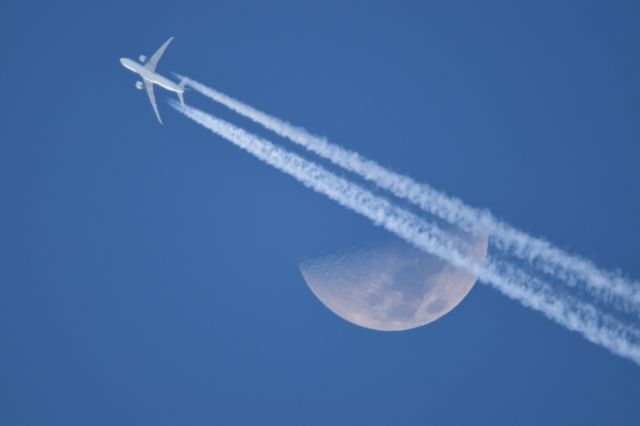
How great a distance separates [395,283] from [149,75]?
23570 millimetres

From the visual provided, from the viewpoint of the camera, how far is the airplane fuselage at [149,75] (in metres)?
52.8

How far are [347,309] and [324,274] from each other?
2811 mm

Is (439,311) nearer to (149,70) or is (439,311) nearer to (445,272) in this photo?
(445,272)

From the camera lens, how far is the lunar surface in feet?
154

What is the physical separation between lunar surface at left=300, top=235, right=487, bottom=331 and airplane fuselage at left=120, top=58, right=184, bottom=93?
1678cm

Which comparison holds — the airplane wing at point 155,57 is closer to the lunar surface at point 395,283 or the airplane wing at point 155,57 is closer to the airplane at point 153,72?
the airplane at point 153,72

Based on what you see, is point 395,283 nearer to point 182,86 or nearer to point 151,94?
point 182,86

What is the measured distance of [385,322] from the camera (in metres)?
48.8

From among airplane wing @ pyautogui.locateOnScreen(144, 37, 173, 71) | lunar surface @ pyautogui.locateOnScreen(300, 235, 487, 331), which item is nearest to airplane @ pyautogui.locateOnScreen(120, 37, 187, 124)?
airplane wing @ pyautogui.locateOnScreen(144, 37, 173, 71)

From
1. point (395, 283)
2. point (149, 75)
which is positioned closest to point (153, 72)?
point (149, 75)

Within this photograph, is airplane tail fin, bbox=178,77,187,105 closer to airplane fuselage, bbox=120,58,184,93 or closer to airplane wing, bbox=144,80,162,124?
airplane fuselage, bbox=120,58,184,93

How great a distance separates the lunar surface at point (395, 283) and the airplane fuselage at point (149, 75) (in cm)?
1678

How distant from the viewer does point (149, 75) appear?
2115 inches

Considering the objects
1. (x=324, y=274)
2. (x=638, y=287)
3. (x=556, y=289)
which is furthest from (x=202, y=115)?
(x=638, y=287)
